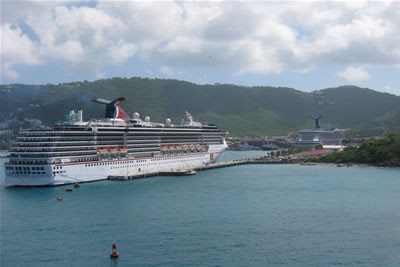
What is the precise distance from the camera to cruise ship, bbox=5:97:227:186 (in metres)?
55.3

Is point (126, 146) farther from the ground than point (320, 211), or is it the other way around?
point (126, 146)

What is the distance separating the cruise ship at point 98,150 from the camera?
55.3 meters

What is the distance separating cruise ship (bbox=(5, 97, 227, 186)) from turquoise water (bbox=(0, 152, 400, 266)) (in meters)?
2.15

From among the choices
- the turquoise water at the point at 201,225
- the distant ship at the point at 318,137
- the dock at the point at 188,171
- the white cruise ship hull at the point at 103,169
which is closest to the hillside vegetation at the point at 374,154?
the dock at the point at 188,171

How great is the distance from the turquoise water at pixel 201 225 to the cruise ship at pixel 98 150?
215cm

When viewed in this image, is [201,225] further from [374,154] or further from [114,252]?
[374,154]

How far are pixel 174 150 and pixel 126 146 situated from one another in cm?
1459

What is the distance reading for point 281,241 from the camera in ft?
109

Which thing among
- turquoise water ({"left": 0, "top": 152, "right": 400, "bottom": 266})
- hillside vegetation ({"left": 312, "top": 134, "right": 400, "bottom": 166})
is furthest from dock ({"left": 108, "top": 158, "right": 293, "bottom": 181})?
hillside vegetation ({"left": 312, "top": 134, "right": 400, "bottom": 166})

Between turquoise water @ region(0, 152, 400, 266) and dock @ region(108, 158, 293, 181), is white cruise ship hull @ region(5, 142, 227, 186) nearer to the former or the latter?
dock @ region(108, 158, 293, 181)

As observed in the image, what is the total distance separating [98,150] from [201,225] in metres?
28.4

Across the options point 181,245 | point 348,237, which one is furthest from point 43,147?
point 348,237

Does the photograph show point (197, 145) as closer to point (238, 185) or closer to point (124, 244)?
point (238, 185)

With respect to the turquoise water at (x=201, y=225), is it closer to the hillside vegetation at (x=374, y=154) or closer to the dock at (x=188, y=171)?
the dock at (x=188, y=171)
